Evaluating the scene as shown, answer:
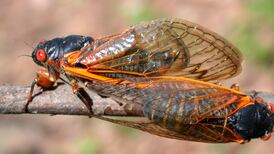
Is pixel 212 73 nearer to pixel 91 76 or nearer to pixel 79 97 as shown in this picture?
pixel 91 76

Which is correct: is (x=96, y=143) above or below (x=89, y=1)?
below

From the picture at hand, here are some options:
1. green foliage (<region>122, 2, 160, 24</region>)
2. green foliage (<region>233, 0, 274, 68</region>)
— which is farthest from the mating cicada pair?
green foliage (<region>122, 2, 160, 24</region>)

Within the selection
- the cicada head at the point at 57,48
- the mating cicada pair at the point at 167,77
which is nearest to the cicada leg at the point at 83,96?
the mating cicada pair at the point at 167,77

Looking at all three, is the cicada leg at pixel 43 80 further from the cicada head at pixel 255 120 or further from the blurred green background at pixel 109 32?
the blurred green background at pixel 109 32

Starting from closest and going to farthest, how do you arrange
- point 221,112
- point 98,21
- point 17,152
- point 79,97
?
point 79,97, point 221,112, point 17,152, point 98,21

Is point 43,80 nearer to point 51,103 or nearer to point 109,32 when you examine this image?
point 51,103

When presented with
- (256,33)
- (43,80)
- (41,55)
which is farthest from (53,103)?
(256,33)

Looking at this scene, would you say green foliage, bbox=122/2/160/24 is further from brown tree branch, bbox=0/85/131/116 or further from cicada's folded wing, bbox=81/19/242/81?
brown tree branch, bbox=0/85/131/116

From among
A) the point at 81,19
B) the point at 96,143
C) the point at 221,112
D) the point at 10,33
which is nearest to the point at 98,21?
the point at 81,19
